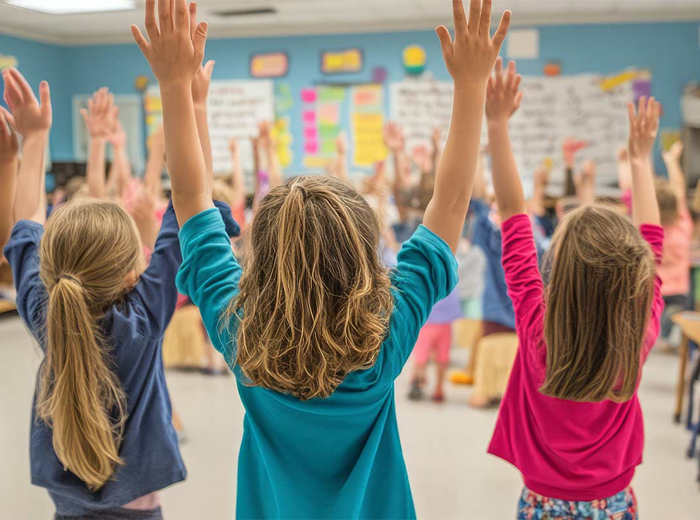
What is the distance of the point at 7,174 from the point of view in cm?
116

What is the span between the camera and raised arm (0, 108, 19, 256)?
3.79ft

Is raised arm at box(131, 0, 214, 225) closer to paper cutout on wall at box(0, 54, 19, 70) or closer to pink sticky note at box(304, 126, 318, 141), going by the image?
paper cutout on wall at box(0, 54, 19, 70)

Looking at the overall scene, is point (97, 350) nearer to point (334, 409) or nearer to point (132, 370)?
point (132, 370)

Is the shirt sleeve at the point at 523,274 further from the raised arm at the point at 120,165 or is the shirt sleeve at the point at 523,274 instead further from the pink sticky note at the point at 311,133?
the pink sticky note at the point at 311,133

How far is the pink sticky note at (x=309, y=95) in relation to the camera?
5616 mm

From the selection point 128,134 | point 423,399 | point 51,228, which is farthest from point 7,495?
point 128,134

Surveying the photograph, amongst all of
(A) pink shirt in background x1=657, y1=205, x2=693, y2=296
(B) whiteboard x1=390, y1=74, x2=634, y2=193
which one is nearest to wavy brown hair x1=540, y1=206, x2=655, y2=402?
(A) pink shirt in background x1=657, y1=205, x2=693, y2=296

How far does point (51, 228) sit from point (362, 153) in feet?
15.2

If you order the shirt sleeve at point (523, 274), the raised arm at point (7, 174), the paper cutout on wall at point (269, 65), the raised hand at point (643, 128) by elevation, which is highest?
the paper cutout on wall at point (269, 65)

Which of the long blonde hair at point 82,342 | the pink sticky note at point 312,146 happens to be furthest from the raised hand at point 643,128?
the pink sticky note at point 312,146

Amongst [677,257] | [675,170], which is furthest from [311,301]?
[677,257]

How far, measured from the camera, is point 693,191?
4695 millimetres

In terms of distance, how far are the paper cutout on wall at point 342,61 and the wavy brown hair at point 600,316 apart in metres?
4.72

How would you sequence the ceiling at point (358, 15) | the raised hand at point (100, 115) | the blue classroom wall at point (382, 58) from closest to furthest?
1. the raised hand at point (100, 115)
2. the ceiling at point (358, 15)
3. the blue classroom wall at point (382, 58)
